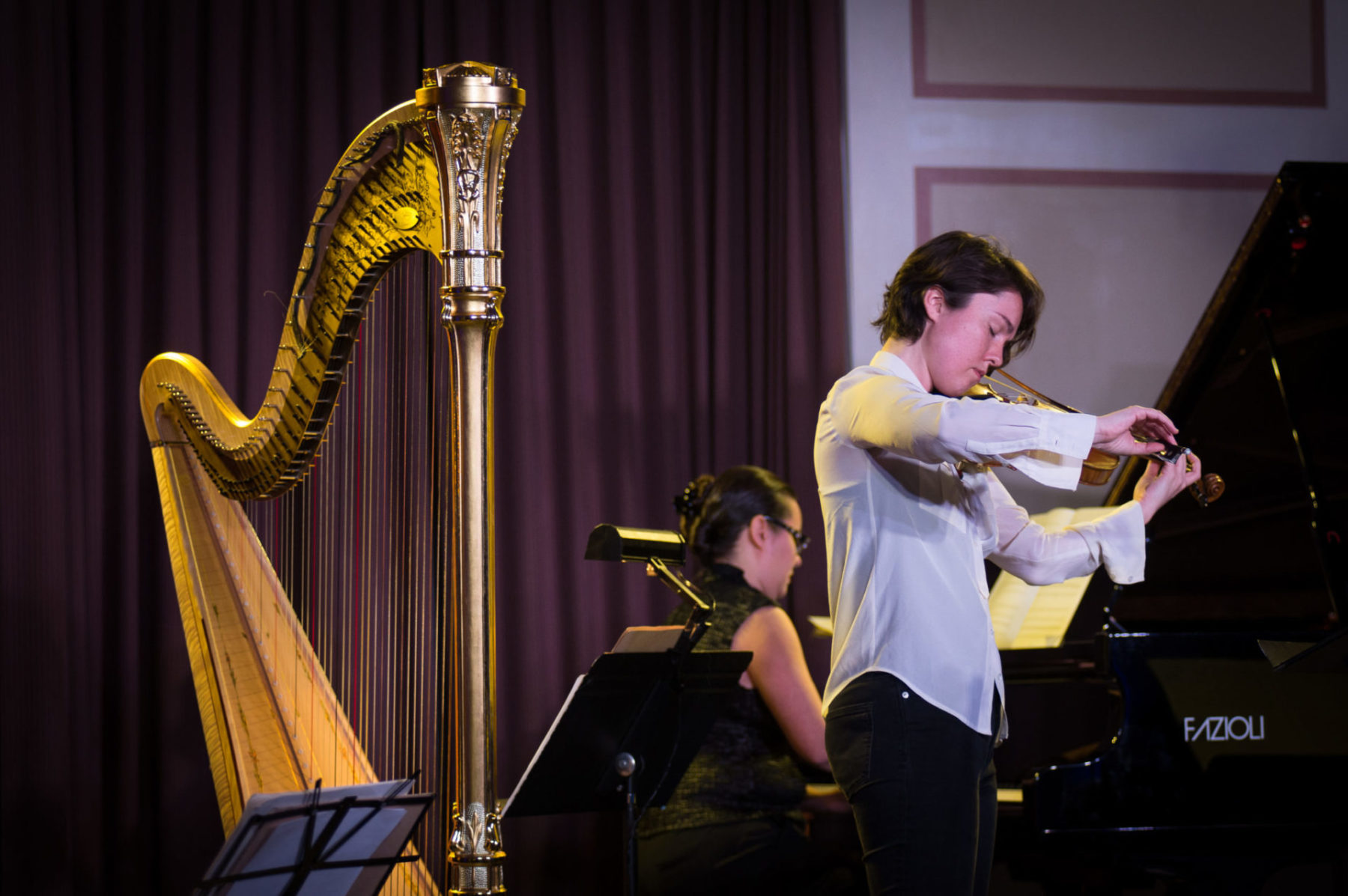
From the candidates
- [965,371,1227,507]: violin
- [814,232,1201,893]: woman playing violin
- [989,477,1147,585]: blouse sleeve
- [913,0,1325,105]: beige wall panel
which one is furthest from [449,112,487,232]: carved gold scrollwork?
[913,0,1325,105]: beige wall panel

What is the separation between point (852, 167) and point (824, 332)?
0.63 m

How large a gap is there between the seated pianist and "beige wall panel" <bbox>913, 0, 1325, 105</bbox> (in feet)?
7.10

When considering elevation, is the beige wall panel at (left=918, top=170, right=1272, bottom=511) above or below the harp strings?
above

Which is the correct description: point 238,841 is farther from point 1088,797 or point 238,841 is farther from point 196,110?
point 196,110

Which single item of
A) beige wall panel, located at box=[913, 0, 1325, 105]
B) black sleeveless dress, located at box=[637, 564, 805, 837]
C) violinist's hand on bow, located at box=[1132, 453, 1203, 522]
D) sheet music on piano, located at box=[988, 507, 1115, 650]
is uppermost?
beige wall panel, located at box=[913, 0, 1325, 105]

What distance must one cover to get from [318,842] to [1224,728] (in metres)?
1.73

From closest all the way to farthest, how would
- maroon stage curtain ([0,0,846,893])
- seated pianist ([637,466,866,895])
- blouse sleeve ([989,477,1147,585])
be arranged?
blouse sleeve ([989,477,1147,585]) < seated pianist ([637,466,866,895]) < maroon stage curtain ([0,0,846,893])

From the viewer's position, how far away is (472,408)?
4.56 ft

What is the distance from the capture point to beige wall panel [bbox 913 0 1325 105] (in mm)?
4266

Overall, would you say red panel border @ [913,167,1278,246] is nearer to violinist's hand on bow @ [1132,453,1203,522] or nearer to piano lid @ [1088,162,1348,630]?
piano lid @ [1088,162,1348,630]

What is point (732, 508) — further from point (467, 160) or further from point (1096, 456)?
point (467, 160)

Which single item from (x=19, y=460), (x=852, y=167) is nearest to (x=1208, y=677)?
(x=852, y=167)

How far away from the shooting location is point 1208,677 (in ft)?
7.92

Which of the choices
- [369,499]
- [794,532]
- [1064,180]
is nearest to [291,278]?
[369,499]
